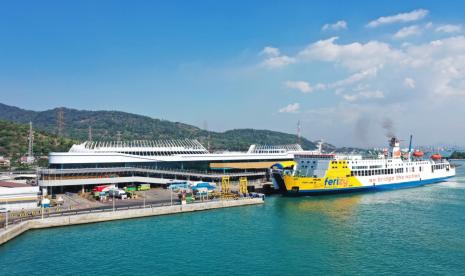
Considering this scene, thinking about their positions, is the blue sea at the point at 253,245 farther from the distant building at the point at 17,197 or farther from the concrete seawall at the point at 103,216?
the distant building at the point at 17,197

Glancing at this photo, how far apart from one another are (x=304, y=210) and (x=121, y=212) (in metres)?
24.1

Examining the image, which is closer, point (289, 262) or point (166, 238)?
point (289, 262)

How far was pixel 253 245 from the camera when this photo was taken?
1287 inches

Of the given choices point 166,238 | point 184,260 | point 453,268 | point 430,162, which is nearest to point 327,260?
point 453,268

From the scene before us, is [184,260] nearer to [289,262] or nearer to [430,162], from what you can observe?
[289,262]

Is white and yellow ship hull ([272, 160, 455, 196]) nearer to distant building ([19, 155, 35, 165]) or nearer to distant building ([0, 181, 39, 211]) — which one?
distant building ([0, 181, 39, 211])

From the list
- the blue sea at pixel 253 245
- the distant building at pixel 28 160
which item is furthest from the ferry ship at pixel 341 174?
the distant building at pixel 28 160

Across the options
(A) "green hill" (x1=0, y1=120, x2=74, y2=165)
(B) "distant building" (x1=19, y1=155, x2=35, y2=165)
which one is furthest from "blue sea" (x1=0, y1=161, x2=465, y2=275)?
(A) "green hill" (x1=0, y1=120, x2=74, y2=165)

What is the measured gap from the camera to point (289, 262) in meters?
28.5

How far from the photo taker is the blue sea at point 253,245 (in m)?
27.2

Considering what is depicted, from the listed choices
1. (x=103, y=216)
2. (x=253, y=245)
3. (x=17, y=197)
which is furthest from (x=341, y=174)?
(x=17, y=197)

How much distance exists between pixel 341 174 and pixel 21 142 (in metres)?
93.3

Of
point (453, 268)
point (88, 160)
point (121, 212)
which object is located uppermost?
point (88, 160)

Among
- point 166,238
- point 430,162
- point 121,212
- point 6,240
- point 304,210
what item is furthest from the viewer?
point 430,162
